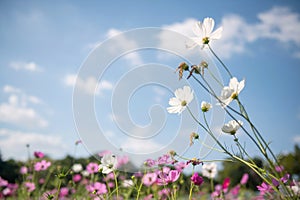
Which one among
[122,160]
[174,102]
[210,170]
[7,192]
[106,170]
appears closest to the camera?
[174,102]

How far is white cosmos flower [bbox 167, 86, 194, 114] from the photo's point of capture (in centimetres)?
111

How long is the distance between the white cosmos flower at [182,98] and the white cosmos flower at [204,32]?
166 millimetres

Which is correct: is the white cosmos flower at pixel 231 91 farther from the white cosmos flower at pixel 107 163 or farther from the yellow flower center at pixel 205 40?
the white cosmos flower at pixel 107 163

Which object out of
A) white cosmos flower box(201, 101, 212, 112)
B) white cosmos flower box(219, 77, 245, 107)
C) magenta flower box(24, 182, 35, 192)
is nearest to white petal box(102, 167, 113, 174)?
white cosmos flower box(201, 101, 212, 112)

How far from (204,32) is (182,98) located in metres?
0.25

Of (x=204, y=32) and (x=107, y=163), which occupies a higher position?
(x=204, y=32)

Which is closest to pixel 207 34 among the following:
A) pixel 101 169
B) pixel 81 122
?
pixel 101 169

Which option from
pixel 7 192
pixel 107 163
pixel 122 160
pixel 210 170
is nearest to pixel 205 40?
A: pixel 107 163

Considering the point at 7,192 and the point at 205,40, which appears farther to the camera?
the point at 7,192

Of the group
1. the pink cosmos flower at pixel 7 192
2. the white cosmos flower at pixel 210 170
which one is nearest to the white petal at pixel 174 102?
the white cosmos flower at pixel 210 170

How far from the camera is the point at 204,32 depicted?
107cm

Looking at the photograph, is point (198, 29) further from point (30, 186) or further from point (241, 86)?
point (30, 186)

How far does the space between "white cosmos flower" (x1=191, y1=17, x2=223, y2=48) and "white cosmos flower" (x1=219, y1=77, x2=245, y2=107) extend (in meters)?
0.20

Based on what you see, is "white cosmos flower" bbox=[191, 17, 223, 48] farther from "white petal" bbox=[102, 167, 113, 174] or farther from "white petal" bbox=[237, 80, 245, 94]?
"white petal" bbox=[102, 167, 113, 174]
